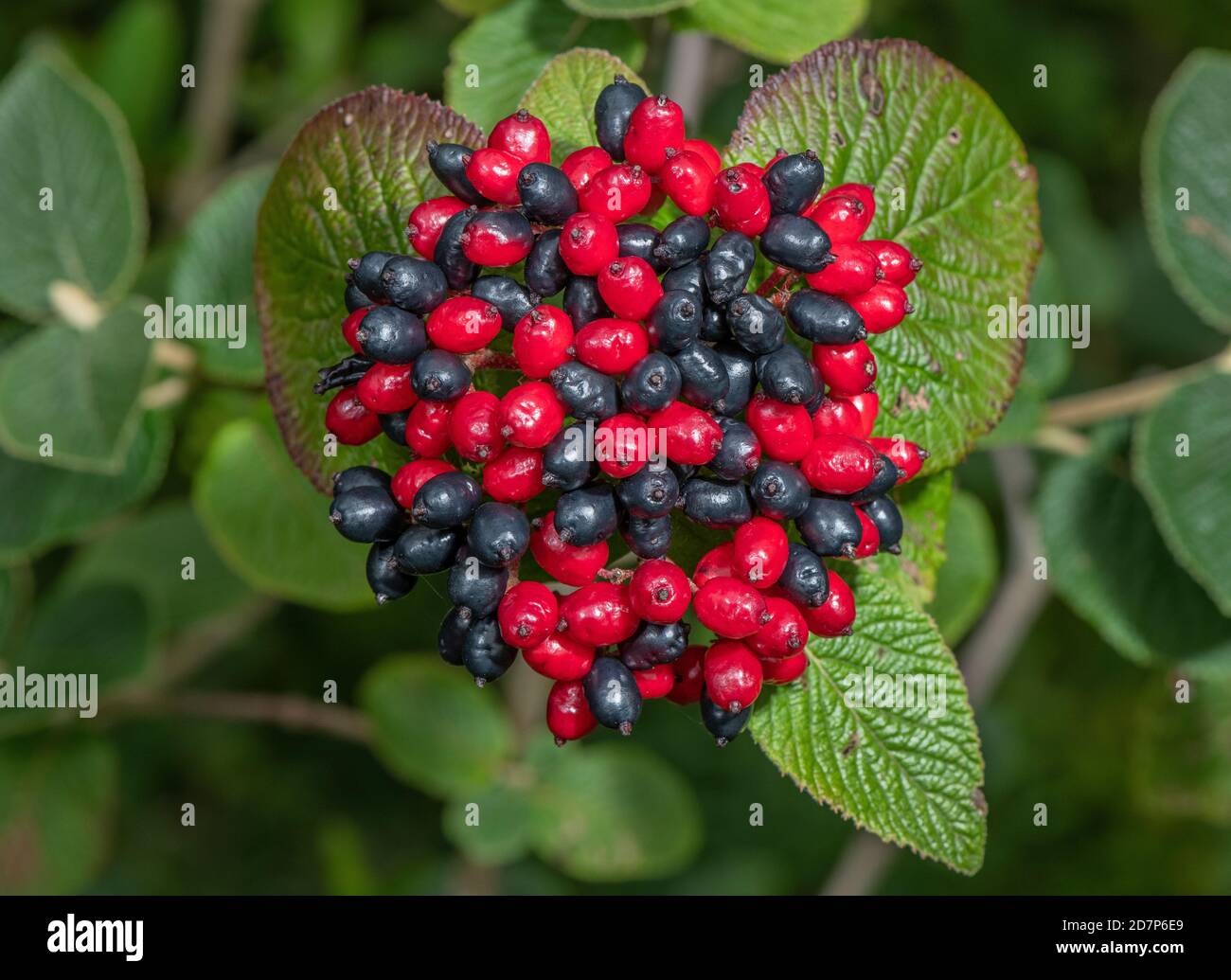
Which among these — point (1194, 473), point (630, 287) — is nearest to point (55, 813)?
point (630, 287)

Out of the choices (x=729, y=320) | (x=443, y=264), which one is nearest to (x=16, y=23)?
(x=443, y=264)

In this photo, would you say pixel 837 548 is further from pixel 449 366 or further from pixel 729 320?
pixel 449 366

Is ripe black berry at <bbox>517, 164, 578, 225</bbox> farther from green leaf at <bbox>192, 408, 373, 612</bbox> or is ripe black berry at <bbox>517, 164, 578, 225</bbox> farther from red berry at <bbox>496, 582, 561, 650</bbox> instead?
green leaf at <bbox>192, 408, 373, 612</bbox>

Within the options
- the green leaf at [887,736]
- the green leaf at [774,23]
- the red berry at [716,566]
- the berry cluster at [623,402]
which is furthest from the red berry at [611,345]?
the green leaf at [774,23]

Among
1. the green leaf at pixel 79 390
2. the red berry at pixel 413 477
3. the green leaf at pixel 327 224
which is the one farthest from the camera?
the green leaf at pixel 79 390

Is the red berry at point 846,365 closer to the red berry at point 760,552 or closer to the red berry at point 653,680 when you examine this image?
the red berry at point 760,552

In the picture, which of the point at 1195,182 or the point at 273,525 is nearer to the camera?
the point at 1195,182

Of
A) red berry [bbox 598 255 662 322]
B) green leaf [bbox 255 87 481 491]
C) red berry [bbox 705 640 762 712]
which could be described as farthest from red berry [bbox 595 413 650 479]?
green leaf [bbox 255 87 481 491]

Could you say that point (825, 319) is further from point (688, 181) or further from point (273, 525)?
point (273, 525)
